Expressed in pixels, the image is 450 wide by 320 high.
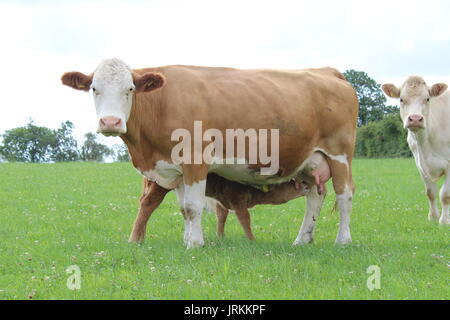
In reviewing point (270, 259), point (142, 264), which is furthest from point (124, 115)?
point (270, 259)

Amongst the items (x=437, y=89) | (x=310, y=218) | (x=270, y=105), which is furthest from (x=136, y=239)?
(x=437, y=89)

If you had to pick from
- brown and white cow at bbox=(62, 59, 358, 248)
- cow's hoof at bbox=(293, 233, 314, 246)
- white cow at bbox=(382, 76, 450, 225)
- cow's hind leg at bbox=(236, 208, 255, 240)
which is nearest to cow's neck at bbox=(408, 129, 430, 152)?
white cow at bbox=(382, 76, 450, 225)

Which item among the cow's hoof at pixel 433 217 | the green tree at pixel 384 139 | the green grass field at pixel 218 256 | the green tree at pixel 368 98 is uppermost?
the green tree at pixel 368 98

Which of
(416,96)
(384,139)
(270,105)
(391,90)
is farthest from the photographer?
(384,139)

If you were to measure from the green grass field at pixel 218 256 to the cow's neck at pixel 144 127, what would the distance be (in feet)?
4.87

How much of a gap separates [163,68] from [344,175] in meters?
3.57

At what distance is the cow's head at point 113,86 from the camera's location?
859 centimetres

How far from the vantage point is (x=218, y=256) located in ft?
28.5

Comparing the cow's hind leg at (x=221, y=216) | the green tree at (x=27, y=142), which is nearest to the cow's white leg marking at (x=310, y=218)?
the cow's hind leg at (x=221, y=216)

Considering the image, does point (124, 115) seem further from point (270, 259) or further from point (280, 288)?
point (280, 288)

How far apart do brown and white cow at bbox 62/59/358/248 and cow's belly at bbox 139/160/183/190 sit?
2 centimetres

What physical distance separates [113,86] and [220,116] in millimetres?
1699

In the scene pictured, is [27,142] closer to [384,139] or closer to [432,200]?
[384,139]

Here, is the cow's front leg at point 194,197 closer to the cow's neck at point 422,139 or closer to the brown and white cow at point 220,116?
the brown and white cow at point 220,116
